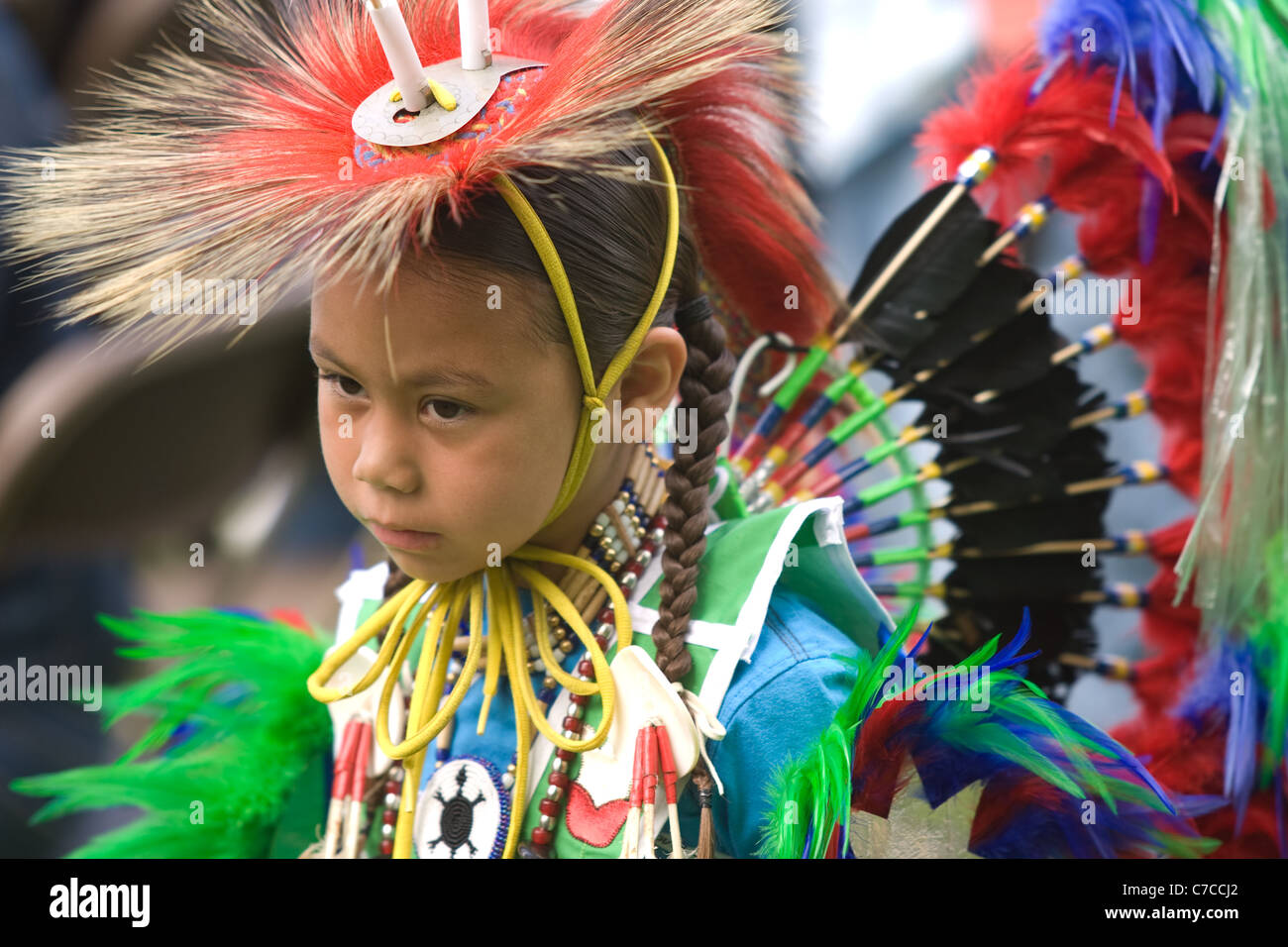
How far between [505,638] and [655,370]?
0.81 feet

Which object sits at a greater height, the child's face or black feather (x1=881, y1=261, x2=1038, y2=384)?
black feather (x1=881, y1=261, x2=1038, y2=384)

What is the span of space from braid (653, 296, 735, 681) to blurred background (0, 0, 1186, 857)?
0.34m

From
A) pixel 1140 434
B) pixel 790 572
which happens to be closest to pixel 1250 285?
pixel 1140 434

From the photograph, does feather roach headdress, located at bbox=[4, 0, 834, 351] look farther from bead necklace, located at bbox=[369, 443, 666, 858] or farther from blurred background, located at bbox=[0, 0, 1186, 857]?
blurred background, located at bbox=[0, 0, 1186, 857]

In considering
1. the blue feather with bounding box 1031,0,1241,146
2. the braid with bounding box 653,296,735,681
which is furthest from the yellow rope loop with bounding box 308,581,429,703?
the blue feather with bounding box 1031,0,1241,146

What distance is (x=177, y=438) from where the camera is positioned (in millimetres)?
2066

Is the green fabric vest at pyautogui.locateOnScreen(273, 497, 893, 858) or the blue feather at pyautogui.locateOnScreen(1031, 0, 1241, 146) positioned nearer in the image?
the green fabric vest at pyautogui.locateOnScreen(273, 497, 893, 858)

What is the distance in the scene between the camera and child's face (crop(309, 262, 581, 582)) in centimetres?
82

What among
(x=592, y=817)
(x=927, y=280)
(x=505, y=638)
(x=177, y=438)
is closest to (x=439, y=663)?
(x=505, y=638)

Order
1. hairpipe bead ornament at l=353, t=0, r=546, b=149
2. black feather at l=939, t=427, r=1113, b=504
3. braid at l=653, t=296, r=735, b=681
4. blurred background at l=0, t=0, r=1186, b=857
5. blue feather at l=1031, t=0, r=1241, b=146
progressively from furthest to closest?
blurred background at l=0, t=0, r=1186, b=857, black feather at l=939, t=427, r=1113, b=504, blue feather at l=1031, t=0, r=1241, b=146, braid at l=653, t=296, r=735, b=681, hairpipe bead ornament at l=353, t=0, r=546, b=149

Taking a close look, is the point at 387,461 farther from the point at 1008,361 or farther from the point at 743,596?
the point at 1008,361

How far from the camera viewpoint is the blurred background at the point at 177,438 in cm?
175

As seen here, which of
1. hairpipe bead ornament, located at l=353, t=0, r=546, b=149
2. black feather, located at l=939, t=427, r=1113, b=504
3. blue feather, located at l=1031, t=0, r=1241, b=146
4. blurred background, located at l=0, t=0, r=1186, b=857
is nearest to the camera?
hairpipe bead ornament, located at l=353, t=0, r=546, b=149

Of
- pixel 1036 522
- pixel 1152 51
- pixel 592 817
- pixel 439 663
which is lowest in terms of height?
pixel 592 817
